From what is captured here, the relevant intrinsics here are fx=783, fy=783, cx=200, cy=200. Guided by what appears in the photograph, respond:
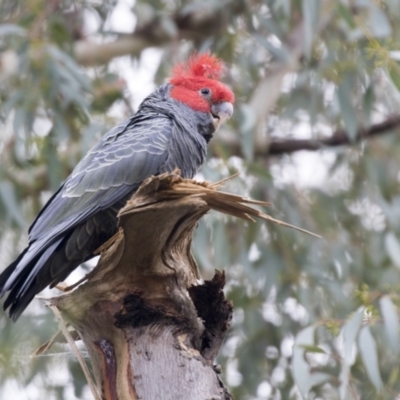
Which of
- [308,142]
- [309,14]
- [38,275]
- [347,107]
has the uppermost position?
[309,14]

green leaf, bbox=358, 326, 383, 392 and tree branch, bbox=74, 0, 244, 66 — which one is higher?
tree branch, bbox=74, 0, 244, 66

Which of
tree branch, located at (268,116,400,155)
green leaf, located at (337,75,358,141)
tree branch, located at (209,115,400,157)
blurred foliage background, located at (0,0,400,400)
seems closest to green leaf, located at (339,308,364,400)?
blurred foliage background, located at (0,0,400,400)

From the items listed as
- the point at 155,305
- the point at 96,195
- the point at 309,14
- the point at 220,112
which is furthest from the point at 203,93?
the point at 155,305

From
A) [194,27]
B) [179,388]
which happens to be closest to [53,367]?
[179,388]

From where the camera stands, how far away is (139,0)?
182 inches

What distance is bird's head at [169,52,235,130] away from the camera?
11.1 ft

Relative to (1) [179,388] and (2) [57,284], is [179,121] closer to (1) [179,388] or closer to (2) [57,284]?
(2) [57,284]

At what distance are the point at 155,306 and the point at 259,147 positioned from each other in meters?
2.54

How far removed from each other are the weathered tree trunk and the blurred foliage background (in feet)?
3.94

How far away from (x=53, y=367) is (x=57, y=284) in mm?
1285

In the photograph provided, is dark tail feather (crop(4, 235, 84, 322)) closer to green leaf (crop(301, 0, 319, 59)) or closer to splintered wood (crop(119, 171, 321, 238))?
splintered wood (crop(119, 171, 321, 238))

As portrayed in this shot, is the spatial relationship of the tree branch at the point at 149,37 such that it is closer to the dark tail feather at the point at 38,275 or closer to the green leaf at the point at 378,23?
the green leaf at the point at 378,23

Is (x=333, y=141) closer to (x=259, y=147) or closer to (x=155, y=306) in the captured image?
(x=259, y=147)

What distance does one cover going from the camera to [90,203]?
275cm
